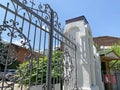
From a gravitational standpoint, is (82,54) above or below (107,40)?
below

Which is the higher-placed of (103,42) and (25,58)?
(103,42)

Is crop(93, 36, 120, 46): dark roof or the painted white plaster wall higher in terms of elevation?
crop(93, 36, 120, 46): dark roof

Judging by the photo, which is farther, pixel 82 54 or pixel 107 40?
pixel 107 40

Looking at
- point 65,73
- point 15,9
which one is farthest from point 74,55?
point 15,9

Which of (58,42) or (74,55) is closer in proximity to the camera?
(58,42)

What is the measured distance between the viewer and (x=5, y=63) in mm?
1624

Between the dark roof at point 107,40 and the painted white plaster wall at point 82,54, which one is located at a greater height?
the dark roof at point 107,40

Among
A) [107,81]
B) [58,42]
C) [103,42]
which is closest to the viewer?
[58,42]

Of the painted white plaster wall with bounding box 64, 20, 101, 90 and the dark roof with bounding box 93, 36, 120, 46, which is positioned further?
the dark roof with bounding box 93, 36, 120, 46

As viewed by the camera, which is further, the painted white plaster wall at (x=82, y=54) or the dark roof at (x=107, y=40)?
the dark roof at (x=107, y=40)

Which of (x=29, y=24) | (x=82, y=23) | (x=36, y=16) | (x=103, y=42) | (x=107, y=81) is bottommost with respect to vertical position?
(x=107, y=81)

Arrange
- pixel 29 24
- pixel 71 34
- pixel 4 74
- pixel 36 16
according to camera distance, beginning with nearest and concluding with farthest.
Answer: pixel 4 74
pixel 29 24
pixel 36 16
pixel 71 34

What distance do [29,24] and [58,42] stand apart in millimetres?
866

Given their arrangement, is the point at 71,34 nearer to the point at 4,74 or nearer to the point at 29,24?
the point at 29,24
